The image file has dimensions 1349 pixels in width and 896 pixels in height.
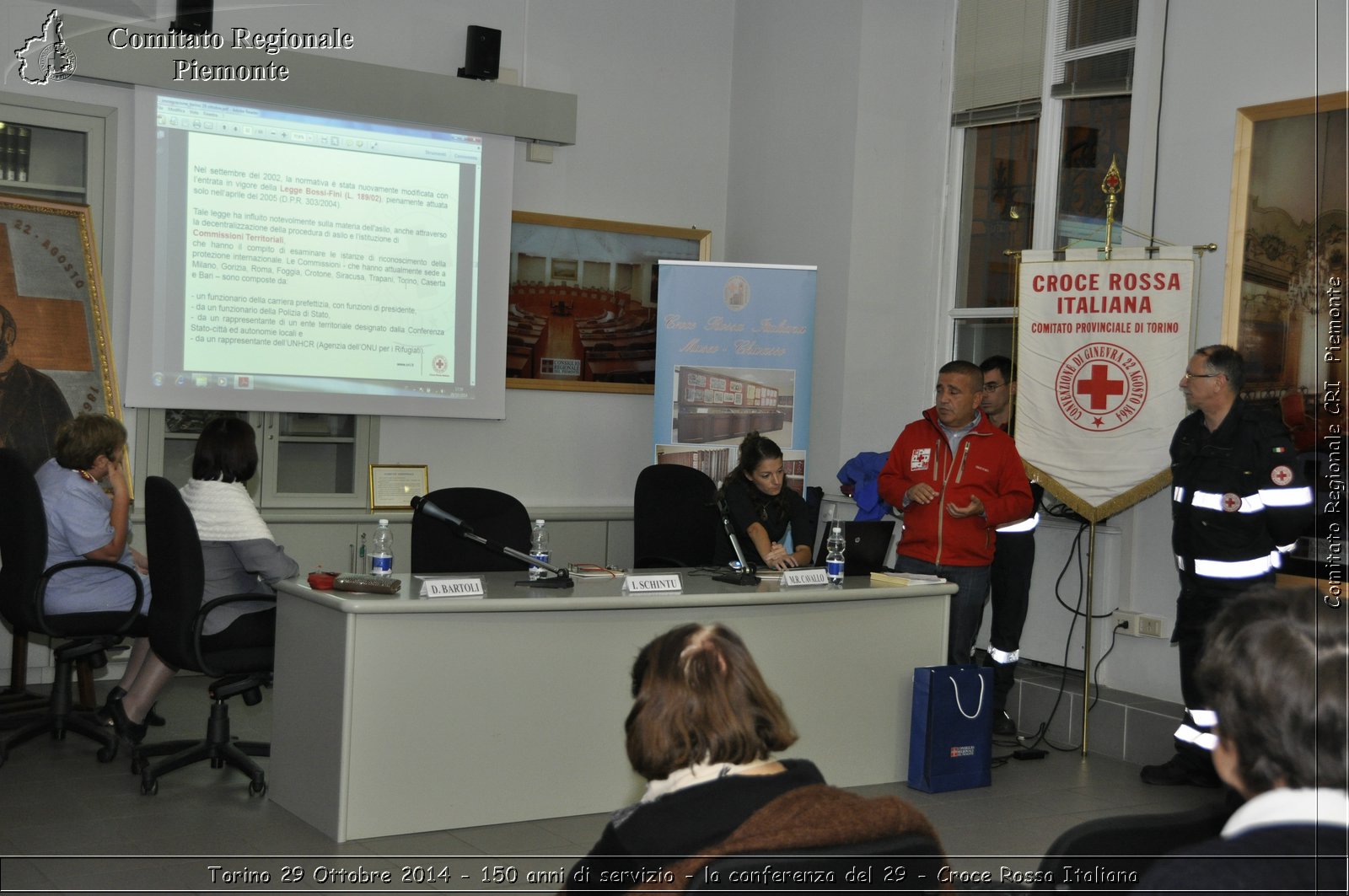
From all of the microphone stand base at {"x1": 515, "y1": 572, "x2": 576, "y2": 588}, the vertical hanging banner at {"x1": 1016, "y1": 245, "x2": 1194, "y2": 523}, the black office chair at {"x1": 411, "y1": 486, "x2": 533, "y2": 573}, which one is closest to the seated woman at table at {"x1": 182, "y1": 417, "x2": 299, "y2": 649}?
the black office chair at {"x1": 411, "y1": 486, "x2": 533, "y2": 573}

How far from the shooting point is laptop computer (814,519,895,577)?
4480 millimetres

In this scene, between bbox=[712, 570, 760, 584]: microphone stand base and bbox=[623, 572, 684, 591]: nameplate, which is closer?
bbox=[623, 572, 684, 591]: nameplate

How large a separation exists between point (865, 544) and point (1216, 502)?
4.20ft

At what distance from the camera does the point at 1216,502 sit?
438 cm

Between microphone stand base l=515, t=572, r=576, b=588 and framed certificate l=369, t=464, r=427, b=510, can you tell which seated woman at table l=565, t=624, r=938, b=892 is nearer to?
microphone stand base l=515, t=572, r=576, b=588

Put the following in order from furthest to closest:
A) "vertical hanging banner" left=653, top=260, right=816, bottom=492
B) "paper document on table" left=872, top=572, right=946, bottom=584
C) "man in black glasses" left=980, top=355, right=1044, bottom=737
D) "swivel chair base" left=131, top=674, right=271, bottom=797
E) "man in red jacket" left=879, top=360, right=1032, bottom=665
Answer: "vertical hanging banner" left=653, top=260, right=816, bottom=492 → "man in black glasses" left=980, top=355, right=1044, bottom=737 → "man in red jacket" left=879, top=360, right=1032, bottom=665 → "paper document on table" left=872, top=572, right=946, bottom=584 → "swivel chair base" left=131, top=674, right=271, bottom=797

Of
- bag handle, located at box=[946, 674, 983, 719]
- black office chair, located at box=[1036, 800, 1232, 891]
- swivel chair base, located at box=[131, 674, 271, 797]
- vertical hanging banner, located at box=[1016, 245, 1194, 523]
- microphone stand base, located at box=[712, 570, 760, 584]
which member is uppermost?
vertical hanging banner, located at box=[1016, 245, 1194, 523]

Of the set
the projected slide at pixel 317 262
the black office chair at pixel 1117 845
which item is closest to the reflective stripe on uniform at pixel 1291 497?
the black office chair at pixel 1117 845

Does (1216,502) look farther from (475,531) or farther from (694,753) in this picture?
(694,753)

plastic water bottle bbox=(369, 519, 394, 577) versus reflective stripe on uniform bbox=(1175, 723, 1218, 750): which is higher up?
plastic water bottle bbox=(369, 519, 394, 577)

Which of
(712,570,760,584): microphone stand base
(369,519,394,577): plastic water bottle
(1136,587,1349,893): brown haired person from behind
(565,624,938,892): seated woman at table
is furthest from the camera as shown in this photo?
(712,570,760,584): microphone stand base

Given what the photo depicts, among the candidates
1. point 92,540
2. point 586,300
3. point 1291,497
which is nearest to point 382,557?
point 92,540

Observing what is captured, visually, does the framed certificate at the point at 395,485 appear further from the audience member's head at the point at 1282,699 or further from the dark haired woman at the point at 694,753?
the audience member's head at the point at 1282,699

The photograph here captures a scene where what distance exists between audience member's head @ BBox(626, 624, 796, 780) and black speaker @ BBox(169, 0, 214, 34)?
4.87 meters
